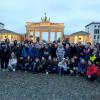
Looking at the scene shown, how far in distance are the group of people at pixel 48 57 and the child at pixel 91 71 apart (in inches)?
43.8

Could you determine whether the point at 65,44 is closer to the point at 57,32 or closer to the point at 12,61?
the point at 12,61

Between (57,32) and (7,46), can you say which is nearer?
(7,46)

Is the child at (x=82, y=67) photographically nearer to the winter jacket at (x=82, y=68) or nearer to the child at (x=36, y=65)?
the winter jacket at (x=82, y=68)

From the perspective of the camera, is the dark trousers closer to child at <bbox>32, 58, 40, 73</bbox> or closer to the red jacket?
child at <bbox>32, 58, 40, 73</bbox>

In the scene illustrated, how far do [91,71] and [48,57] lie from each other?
3.54 m

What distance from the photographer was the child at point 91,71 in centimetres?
1856

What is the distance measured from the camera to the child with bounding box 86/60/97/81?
731 inches

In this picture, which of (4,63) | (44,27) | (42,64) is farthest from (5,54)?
(44,27)

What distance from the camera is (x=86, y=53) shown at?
812 inches

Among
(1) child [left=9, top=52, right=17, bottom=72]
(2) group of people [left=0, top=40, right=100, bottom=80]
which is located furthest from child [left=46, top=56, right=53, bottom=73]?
(1) child [left=9, top=52, right=17, bottom=72]

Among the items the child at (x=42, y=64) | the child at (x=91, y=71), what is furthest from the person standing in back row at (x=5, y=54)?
the child at (x=91, y=71)

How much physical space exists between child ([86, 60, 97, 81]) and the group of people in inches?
43.8

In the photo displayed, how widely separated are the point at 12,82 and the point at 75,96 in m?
4.37

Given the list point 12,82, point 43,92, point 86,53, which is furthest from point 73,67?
point 43,92
